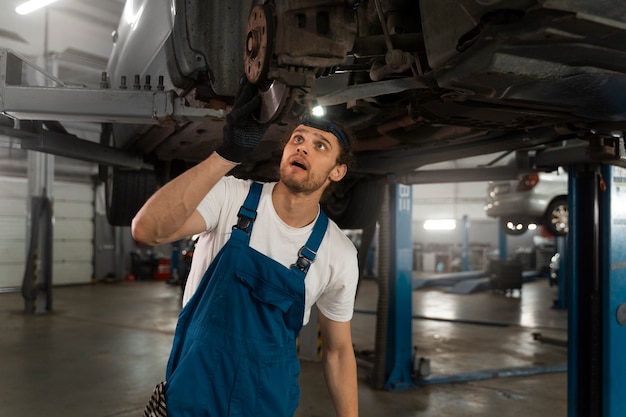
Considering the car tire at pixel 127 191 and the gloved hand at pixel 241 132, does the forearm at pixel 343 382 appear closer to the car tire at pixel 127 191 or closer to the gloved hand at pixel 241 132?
the gloved hand at pixel 241 132

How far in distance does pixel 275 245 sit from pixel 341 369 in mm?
531

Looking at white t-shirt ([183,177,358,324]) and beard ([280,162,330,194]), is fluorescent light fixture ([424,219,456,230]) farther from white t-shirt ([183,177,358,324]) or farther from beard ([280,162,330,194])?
beard ([280,162,330,194])

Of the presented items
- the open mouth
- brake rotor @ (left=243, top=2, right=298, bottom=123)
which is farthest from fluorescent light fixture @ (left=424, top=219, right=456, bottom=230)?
brake rotor @ (left=243, top=2, right=298, bottom=123)

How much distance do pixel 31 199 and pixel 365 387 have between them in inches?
223

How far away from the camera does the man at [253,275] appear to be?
1.32 meters

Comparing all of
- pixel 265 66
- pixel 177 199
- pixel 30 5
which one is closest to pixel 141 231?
pixel 177 199

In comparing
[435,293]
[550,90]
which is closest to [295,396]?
[550,90]

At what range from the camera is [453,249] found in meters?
15.2

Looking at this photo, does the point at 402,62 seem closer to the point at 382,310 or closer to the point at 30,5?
the point at 382,310

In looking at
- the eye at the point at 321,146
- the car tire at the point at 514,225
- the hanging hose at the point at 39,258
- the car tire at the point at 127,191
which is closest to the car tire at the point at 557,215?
the car tire at the point at 514,225

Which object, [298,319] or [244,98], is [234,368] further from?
[244,98]

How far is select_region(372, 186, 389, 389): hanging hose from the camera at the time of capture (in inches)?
148

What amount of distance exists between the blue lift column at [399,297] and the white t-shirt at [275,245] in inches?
84.5

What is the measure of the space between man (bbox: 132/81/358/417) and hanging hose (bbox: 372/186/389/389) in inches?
81.4
